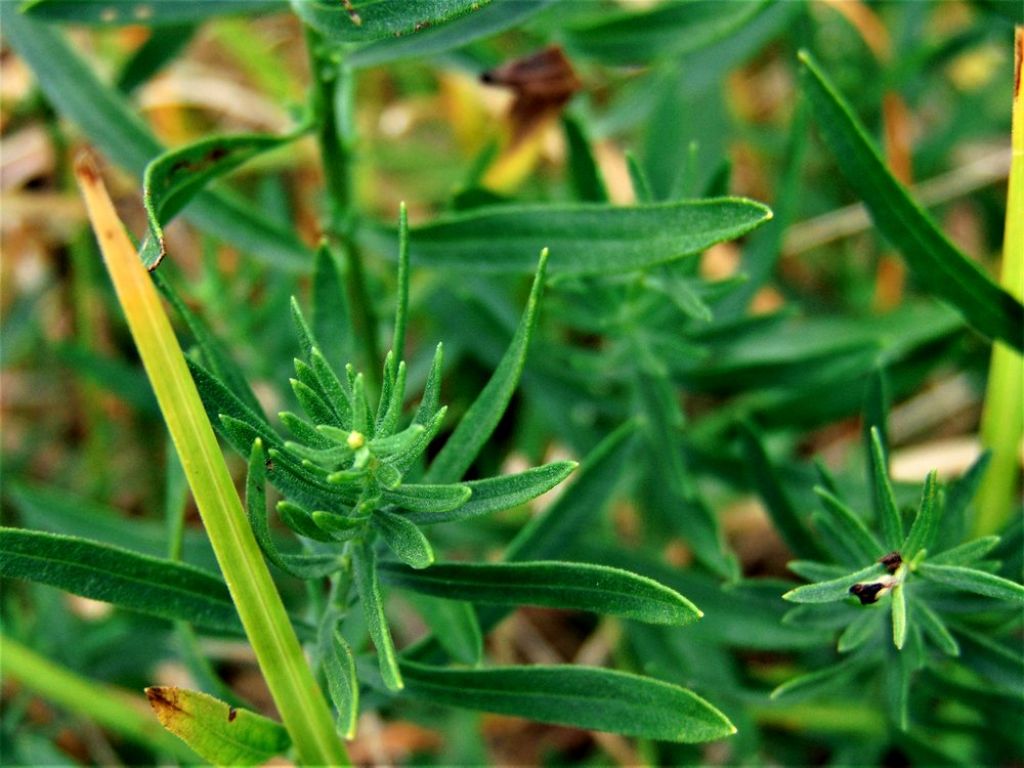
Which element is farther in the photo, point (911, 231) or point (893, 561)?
point (911, 231)

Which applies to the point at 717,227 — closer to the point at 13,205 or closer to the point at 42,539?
the point at 42,539

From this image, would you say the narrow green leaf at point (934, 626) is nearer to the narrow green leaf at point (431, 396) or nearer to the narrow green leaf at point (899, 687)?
the narrow green leaf at point (899, 687)

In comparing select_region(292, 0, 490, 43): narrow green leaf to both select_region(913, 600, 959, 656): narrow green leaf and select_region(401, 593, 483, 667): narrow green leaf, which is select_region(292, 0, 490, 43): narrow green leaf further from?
select_region(913, 600, 959, 656): narrow green leaf

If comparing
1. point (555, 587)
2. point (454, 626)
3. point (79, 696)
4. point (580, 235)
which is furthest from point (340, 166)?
point (79, 696)

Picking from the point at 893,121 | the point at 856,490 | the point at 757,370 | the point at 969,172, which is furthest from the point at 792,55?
the point at 856,490

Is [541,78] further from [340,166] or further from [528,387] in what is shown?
[528,387]

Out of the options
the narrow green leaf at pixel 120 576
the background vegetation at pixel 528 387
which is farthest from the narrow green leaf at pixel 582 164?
the narrow green leaf at pixel 120 576
